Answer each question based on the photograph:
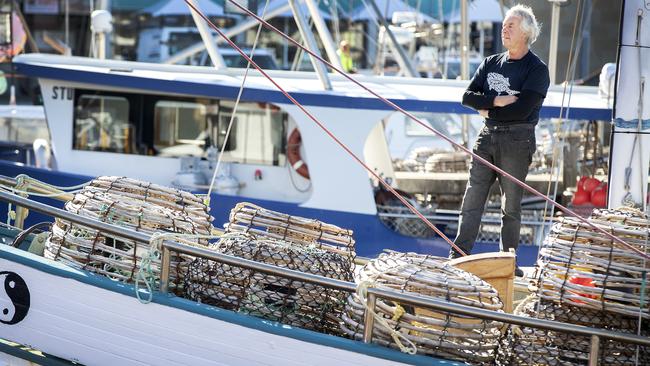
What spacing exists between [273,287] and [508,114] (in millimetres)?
1975

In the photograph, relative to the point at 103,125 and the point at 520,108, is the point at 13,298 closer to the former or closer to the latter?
the point at 520,108

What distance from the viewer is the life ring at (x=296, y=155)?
11.1m

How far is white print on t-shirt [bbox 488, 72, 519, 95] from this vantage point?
665 cm

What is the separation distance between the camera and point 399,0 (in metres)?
20.0

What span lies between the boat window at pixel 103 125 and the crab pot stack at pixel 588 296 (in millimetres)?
7218

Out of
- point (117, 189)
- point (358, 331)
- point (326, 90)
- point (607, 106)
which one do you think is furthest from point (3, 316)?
point (607, 106)

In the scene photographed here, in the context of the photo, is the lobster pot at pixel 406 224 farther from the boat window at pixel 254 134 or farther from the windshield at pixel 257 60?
the windshield at pixel 257 60

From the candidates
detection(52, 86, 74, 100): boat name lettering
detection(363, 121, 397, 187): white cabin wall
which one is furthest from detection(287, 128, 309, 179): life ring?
detection(52, 86, 74, 100): boat name lettering

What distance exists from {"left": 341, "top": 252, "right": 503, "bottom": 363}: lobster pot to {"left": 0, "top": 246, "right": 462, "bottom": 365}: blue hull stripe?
0.25ft

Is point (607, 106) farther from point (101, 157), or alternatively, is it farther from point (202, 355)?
point (202, 355)

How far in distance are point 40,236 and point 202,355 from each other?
1.52m

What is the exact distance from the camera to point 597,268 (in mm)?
5102

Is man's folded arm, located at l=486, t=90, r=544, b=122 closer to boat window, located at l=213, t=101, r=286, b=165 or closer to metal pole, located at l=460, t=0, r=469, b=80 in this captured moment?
boat window, located at l=213, t=101, r=286, b=165

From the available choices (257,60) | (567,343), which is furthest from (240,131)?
(257,60)
